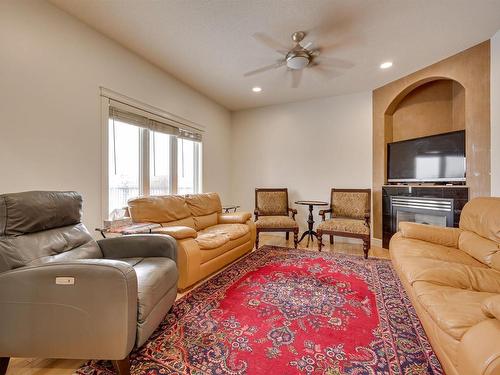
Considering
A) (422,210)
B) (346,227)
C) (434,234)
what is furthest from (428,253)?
(422,210)

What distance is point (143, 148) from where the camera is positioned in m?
3.18

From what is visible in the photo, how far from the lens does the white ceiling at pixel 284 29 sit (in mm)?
2133

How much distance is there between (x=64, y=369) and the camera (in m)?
1.34

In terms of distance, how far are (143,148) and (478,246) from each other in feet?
12.4

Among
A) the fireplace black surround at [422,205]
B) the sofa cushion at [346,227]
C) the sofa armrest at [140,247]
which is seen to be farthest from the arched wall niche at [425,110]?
the sofa armrest at [140,247]

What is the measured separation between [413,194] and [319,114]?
2.15 m

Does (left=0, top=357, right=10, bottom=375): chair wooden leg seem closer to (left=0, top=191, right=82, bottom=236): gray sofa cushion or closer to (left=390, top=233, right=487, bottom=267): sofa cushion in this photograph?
(left=0, top=191, right=82, bottom=236): gray sofa cushion

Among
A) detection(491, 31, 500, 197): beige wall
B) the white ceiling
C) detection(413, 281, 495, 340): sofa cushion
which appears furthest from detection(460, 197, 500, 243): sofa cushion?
the white ceiling

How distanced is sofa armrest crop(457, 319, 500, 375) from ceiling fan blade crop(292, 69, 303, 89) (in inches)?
131

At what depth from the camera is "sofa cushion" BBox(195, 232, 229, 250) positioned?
2456 mm

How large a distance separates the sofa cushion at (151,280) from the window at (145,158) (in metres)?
1.34

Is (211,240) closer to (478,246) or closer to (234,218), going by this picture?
(234,218)

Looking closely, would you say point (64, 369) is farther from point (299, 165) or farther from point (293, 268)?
point (299, 165)

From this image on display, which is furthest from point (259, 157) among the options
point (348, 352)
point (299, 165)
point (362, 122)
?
point (348, 352)
